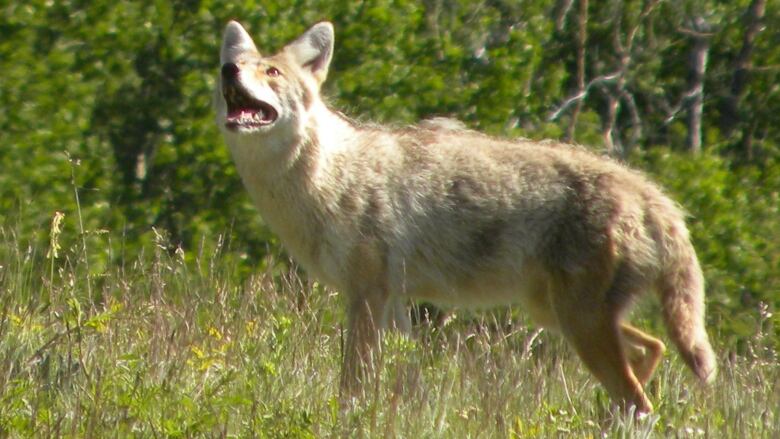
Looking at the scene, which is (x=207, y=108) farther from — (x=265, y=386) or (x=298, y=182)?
(x=265, y=386)

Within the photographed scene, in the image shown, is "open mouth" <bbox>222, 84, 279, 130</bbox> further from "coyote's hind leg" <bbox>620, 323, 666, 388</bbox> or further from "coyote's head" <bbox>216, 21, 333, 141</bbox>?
"coyote's hind leg" <bbox>620, 323, 666, 388</bbox>

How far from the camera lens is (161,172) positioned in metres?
12.1

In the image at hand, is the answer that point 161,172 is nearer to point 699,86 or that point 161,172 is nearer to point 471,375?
point 471,375

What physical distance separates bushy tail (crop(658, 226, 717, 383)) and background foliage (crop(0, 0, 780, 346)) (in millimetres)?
2154

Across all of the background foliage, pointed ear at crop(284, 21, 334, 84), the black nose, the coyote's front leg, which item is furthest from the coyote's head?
the background foliage

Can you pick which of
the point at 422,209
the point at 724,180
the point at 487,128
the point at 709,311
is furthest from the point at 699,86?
the point at 422,209

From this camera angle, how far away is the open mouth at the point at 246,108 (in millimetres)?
7406

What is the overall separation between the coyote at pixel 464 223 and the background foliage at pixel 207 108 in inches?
88.1

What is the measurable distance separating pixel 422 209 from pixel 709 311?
680 centimetres

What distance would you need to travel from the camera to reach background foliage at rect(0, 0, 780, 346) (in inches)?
444

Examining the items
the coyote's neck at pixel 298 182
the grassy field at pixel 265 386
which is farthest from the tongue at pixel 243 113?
the grassy field at pixel 265 386

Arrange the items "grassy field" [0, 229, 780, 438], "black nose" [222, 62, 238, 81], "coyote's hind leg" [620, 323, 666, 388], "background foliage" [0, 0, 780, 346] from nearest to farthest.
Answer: "grassy field" [0, 229, 780, 438] → "black nose" [222, 62, 238, 81] → "coyote's hind leg" [620, 323, 666, 388] → "background foliage" [0, 0, 780, 346]

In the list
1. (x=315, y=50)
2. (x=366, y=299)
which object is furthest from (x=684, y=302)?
(x=315, y=50)

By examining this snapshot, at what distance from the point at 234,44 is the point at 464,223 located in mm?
1450
